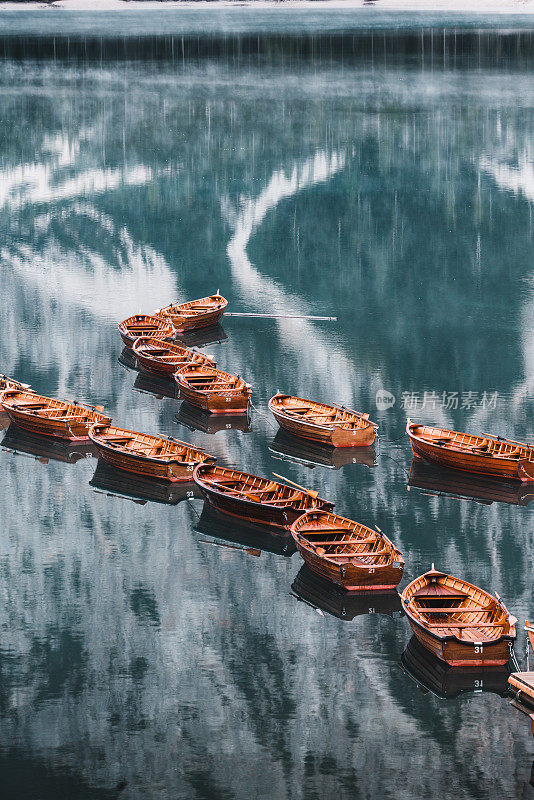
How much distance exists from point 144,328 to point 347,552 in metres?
26.2

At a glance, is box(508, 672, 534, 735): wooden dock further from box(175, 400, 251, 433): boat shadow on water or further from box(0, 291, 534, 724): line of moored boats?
box(175, 400, 251, 433): boat shadow on water

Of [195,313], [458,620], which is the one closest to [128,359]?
[195,313]

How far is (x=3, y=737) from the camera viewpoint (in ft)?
92.1

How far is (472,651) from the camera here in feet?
98.6

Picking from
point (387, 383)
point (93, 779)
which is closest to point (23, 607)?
point (93, 779)

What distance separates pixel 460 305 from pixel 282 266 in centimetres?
1502

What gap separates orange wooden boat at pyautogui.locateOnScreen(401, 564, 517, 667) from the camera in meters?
30.0

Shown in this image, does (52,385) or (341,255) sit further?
(341,255)

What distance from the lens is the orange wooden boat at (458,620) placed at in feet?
98.4

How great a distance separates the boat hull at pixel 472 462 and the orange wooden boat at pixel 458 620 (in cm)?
958

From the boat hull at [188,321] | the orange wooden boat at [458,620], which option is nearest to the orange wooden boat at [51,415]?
the boat hull at [188,321]

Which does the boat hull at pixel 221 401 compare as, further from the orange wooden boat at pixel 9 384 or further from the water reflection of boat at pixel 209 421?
the orange wooden boat at pixel 9 384

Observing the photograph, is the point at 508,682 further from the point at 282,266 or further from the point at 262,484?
the point at 282,266

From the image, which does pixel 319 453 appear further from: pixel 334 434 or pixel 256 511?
pixel 256 511
